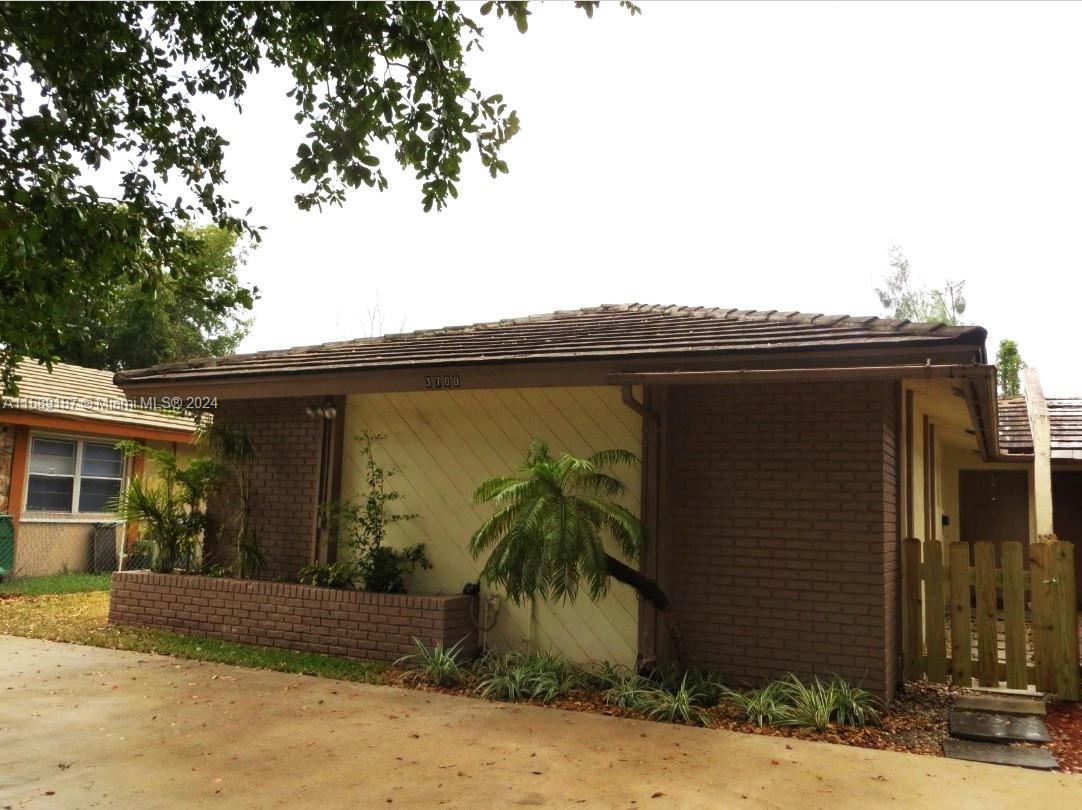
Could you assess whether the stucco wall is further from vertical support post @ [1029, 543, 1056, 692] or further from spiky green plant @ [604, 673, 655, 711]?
vertical support post @ [1029, 543, 1056, 692]

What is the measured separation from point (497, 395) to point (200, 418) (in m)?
4.40

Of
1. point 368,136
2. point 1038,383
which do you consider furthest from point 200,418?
point 1038,383

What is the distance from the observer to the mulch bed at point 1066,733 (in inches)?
214

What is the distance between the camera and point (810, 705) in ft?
20.3

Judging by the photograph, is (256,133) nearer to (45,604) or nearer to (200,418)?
(200,418)

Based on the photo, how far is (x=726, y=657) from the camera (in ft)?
23.6

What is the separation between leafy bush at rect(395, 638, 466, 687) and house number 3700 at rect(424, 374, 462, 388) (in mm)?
2398

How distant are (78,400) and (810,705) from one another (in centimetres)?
1527

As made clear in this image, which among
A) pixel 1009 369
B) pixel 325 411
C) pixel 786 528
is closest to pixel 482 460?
pixel 325 411

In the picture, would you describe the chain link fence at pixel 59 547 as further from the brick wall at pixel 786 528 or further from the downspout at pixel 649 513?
the brick wall at pixel 786 528

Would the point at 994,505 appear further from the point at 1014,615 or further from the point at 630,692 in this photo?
the point at 630,692

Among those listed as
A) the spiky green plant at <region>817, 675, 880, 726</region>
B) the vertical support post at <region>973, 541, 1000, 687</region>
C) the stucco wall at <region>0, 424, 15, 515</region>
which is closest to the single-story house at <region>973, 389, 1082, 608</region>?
the vertical support post at <region>973, 541, 1000, 687</region>

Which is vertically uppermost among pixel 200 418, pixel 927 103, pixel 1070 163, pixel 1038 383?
pixel 1070 163

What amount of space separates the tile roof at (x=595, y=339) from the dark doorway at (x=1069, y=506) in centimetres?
966
